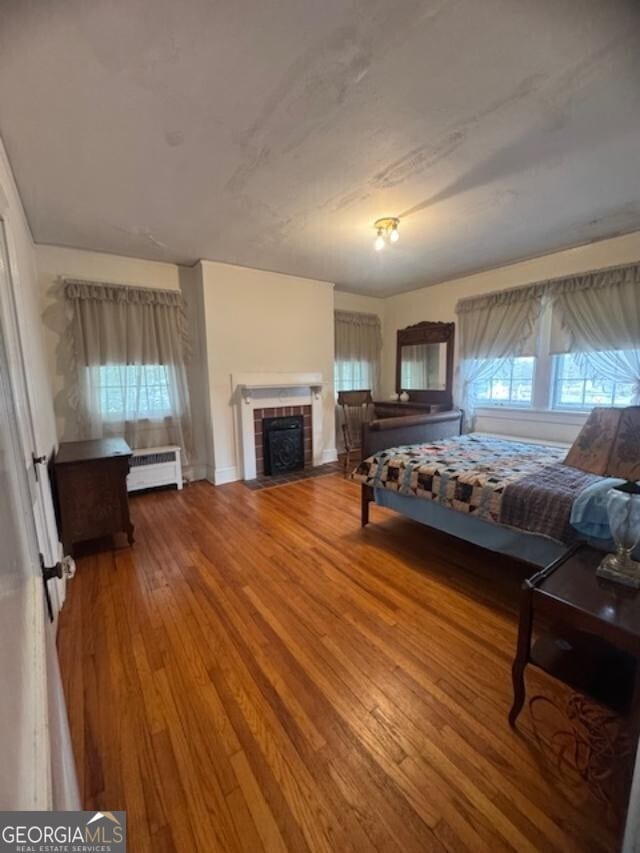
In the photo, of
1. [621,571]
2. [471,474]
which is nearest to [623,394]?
[471,474]

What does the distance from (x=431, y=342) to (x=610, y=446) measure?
296 cm

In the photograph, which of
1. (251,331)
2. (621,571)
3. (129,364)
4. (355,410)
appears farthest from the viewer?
(355,410)

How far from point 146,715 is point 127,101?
8.43 ft

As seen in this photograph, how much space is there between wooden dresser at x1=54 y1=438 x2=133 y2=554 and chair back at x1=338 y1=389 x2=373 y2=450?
2.95 m

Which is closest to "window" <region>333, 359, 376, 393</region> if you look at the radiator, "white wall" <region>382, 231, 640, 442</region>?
"white wall" <region>382, 231, 640, 442</region>

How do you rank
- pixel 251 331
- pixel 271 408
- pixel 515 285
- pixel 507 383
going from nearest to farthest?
pixel 515 285, pixel 251 331, pixel 507 383, pixel 271 408

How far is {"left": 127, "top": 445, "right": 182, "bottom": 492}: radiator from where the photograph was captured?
358 centimetres

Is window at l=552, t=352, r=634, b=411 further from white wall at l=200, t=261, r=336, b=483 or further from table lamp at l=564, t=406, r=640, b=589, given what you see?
white wall at l=200, t=261, r=336, b=483

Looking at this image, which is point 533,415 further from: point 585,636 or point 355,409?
point 585,636

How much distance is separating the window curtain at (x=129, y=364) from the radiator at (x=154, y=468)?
151mm

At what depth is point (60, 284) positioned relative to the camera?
323 centimetres

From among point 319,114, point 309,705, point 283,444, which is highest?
point 319,114

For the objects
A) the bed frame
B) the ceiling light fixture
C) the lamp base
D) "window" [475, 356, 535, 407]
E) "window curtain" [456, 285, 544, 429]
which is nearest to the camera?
the lamp base

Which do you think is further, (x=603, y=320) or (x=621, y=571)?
(x=603, y=320)
